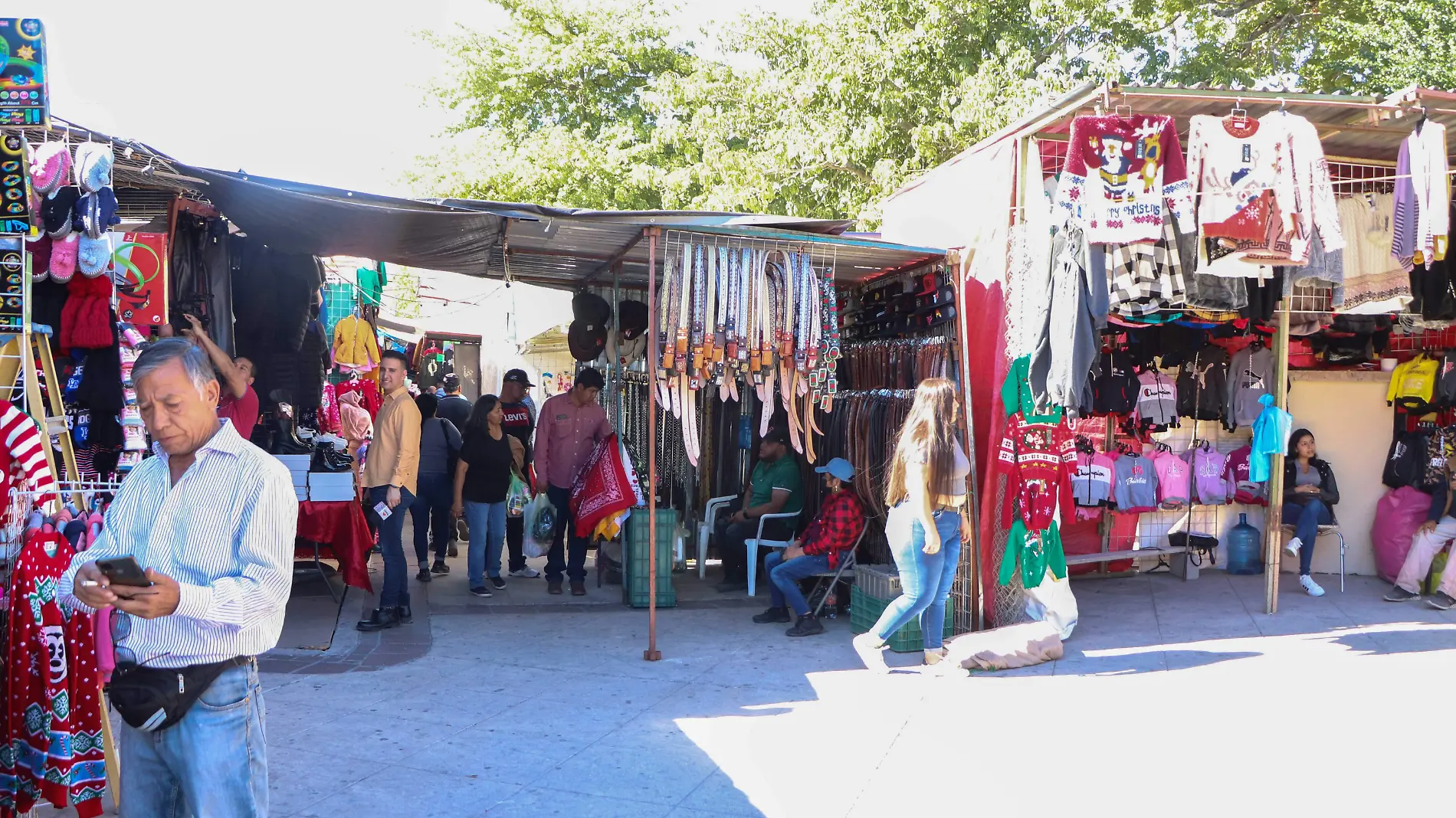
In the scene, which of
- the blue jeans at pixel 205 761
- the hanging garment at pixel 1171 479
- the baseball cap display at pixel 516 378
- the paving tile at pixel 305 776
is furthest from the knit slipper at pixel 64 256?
the hanging garment at pixel 1171 479

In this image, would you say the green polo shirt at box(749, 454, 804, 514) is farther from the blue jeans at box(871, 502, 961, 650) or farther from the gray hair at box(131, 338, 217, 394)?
the gray hair at box(131, 338, 217, 394)

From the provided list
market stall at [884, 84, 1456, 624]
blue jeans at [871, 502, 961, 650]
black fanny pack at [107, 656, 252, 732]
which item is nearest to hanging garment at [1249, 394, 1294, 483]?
market stall at [884, 84, 1456, 624]

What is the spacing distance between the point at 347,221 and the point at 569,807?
3.97 m

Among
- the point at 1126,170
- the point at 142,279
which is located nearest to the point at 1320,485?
the point at 1126,170

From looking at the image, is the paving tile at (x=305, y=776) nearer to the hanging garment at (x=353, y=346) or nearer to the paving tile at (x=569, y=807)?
the paving tile at (x=569, y=807)

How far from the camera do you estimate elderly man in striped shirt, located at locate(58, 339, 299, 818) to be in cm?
242

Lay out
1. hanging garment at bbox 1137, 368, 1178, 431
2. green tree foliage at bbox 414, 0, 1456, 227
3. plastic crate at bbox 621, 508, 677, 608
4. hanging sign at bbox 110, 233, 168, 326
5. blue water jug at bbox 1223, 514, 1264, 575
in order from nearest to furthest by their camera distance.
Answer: hanging sign at bbox 110, 233, 168, 326 < plastic crate at bbox 621, 508, 677, 608 < hanging garment at bbox 1137, 368, 1178, 431 < blue water jug at bbox 1223, 514, 1264, 575 < green tree foliage at bbox 414, 0, 1456, 227

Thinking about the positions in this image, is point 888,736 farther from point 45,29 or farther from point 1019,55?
point 1019,55

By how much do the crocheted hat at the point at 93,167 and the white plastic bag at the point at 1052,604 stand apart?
5603mm

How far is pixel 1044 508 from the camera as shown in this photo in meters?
6.52

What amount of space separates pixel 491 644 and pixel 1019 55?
8.98 meters

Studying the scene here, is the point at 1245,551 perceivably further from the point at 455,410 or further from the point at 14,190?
the point at 14,190

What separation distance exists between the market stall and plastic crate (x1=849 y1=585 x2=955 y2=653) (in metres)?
0.34

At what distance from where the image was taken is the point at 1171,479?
881 centimetres
